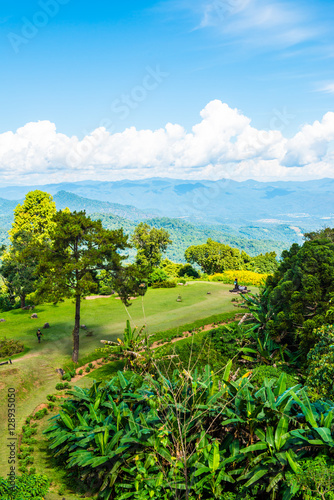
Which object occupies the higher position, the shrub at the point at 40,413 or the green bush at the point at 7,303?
the green bush at the point at 7,303

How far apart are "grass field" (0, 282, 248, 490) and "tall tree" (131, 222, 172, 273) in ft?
44.6

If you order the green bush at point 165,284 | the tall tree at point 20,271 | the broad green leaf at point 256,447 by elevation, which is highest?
the tall tree at point 20,271

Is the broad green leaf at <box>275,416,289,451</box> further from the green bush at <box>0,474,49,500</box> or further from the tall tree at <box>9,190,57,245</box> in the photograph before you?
the tall tree at <box>9,190,57,245</box>

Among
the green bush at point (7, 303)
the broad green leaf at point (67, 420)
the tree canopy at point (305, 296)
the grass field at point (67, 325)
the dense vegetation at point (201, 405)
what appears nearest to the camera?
the dense vegetation at point (201, 405)

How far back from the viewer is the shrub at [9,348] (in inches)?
667

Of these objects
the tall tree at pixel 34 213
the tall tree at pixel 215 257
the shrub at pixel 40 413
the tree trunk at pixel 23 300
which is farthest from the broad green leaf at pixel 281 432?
the tall tree at pixel 215 257

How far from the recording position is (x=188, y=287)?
33.3m

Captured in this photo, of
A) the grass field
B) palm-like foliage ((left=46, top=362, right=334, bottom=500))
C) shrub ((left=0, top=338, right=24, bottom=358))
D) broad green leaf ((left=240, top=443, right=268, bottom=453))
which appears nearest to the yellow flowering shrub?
the grass field

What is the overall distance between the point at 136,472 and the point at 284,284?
10.6 metres

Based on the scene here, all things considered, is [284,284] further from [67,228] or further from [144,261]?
[144,261]

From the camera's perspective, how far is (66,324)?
22.4 meters

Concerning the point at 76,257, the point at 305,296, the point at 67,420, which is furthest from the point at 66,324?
the point at 305,296

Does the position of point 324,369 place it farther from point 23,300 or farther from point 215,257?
point 215,257

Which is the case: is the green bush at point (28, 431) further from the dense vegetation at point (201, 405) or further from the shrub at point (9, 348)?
the shrub at point (9, 348)
